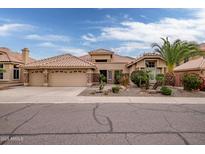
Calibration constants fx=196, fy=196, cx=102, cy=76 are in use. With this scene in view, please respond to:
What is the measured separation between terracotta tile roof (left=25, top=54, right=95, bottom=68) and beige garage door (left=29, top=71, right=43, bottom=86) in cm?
111

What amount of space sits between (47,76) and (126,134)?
71.7 ft

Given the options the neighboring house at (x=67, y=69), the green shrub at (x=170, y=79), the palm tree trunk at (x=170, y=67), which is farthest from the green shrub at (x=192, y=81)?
the neighboring house at (x=67, y=69)

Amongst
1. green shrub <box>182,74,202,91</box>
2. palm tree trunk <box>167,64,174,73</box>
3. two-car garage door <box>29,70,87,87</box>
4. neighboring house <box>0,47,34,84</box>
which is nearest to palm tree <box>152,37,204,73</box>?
palm tree trunk <box>167,64,174,73</box>

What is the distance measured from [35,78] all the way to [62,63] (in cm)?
416

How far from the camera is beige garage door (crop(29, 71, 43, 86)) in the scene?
86.1 ft

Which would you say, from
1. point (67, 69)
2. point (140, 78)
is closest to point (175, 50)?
point (140, 78)

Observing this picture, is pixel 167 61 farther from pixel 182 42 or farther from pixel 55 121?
pixel 55 121

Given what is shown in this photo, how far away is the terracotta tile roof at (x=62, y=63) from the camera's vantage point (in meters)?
25.5

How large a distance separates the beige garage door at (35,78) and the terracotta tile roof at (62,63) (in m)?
1.11

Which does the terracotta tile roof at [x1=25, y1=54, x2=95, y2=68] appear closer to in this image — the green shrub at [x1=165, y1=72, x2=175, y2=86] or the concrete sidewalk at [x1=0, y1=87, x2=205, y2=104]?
the green shrub at [x1=165, y1=72, x2=175, y2=86]

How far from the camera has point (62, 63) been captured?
26.5 m

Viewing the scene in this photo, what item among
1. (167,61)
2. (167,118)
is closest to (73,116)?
(167,118)

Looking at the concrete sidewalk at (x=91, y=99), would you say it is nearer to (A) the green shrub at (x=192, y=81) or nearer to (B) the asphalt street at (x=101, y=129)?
A: (A) the green shrub at (x=192, y=81)

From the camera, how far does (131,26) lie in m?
17.0
